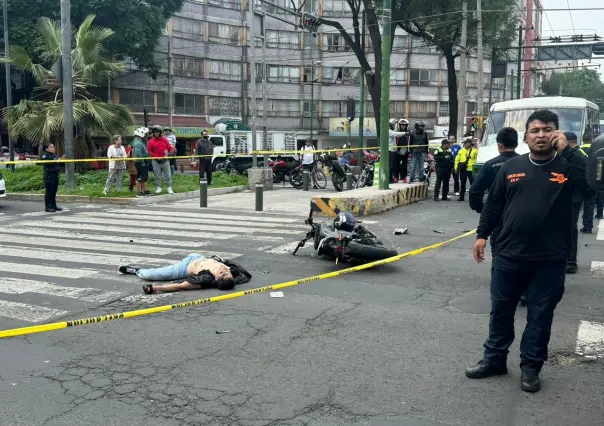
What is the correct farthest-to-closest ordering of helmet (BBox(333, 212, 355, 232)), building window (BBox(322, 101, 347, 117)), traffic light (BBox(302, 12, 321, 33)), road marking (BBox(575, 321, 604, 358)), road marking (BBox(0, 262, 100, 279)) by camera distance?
1. building window (BBox(322, 101, 347, 117))
2. traffic light (BBox(302, 12, 321, 33))
3. helmet (BBox(333, 212, 355, 232))
4. road marking (BBox(0, 262, 100, 279))
5. road marking (BBox(575, 321, 604, 358))

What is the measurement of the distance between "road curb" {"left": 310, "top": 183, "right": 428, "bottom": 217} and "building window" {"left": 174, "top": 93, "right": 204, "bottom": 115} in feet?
138

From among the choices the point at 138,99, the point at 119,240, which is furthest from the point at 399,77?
the point at 119,240

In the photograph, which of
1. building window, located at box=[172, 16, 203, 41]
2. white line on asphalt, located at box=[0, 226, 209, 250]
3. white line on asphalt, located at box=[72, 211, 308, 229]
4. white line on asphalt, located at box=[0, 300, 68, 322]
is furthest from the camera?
building window, located at box=[172, 16, 203, 41]

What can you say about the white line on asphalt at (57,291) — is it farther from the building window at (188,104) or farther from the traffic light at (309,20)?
the building window at (188,104)

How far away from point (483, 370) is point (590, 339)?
154cm

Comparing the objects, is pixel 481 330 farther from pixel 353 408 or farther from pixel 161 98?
pixel 161 98

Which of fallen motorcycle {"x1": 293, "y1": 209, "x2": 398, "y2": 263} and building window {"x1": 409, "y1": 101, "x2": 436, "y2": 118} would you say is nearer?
fallen motorcycle {"x1": 293, "y1": 209, "x2": 398, "y2": 263}

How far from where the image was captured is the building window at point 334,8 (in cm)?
Answer: 6303

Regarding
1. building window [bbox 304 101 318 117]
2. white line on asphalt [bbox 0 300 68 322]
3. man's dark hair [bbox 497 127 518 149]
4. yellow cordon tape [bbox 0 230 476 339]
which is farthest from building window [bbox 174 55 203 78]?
man's dark hair [bbox 497 127 518 149]

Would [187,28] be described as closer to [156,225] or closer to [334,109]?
[334,109]

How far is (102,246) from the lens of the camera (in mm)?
10367

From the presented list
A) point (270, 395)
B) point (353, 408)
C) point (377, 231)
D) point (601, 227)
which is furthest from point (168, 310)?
point (601, 227)

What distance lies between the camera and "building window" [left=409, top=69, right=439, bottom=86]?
210ft

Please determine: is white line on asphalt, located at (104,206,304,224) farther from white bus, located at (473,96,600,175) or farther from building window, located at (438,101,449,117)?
building window, located at (438,101,449,117)
